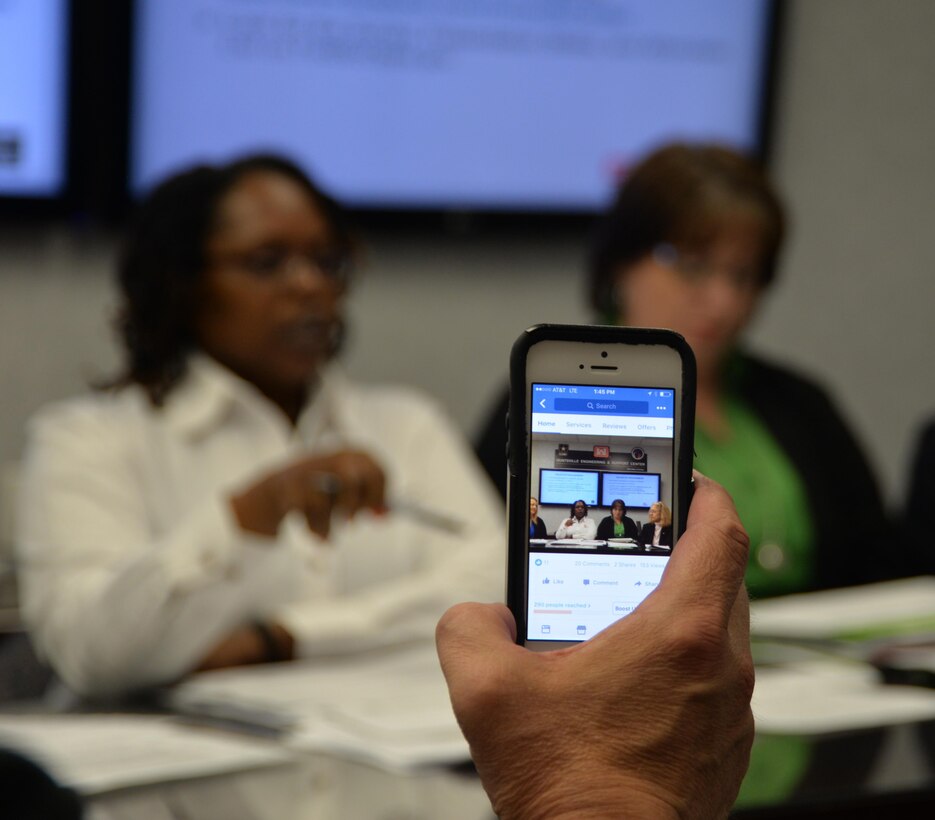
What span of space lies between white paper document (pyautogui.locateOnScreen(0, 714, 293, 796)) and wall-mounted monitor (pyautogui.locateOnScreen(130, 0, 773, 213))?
147 cm

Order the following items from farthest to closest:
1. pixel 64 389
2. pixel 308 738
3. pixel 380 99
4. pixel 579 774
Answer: pixel 380 99 → pixel 64 389 → pixel 308 738 → pixel 579 774

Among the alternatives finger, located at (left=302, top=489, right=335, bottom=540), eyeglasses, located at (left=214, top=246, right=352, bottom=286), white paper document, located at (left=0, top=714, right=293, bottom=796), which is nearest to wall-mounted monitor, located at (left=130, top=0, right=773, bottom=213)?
eyeglasses, located at (left=214, top=246, right=352, bottom=286)

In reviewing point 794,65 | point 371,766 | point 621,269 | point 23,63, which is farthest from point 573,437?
point 794,65

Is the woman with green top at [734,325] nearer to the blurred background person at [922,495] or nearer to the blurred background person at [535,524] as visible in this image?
the blurred background person at [922,495]

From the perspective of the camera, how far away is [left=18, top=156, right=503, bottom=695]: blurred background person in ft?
5.37

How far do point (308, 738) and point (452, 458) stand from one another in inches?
35.1

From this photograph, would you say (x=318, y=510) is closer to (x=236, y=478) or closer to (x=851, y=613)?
(x=236, y=478)

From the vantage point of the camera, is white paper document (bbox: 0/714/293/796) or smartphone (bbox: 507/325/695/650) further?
white paper document (bbox: 0/714/293/796)

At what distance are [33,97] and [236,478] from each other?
3.12ft

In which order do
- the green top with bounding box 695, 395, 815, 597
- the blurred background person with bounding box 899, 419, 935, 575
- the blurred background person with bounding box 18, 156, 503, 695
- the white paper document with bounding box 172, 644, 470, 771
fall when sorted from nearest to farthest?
the white paper document with bounding box 172, 644, 470, 771
the blurred background person with bounding box 18, 156, 503, 695
the green top with bounding box 695, 395, 815, 597
the blurred background person with bounding box 899, 419, 935, 575

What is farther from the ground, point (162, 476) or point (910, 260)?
point (910, 260)

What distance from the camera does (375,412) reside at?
209cm

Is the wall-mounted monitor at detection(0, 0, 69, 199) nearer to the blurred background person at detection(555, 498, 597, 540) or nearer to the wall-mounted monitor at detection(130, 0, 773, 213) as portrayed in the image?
the wall-mounted monitor at detection(130, 0, 773, 213)

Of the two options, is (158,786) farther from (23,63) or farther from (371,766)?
(23,63)
